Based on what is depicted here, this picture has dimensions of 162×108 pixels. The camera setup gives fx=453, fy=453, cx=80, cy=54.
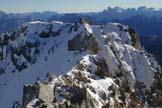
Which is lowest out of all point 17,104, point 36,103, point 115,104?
point 17,104

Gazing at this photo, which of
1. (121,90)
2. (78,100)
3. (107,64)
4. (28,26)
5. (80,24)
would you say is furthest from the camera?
(28,26)

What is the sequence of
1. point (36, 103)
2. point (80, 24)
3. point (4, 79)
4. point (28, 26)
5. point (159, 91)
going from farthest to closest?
point (28, 26)
point (4, 79)
point (80, 24)
point (159, 91)
point (36, 103)

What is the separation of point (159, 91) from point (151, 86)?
2858mm

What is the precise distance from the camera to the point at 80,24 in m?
151

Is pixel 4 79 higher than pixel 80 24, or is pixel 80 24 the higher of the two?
pixel 80 24

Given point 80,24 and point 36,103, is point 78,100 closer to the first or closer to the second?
point 36,103

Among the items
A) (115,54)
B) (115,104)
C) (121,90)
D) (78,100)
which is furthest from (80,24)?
(78,100)

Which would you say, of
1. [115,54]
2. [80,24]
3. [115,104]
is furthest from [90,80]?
[80,24]

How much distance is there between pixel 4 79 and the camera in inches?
6383

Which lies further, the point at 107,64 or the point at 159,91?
the point at 159,91

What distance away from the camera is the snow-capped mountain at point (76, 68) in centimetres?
9681

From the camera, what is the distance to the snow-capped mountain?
96.8 m

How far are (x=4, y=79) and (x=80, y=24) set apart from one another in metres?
34.9

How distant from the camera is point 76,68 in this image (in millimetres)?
111688
